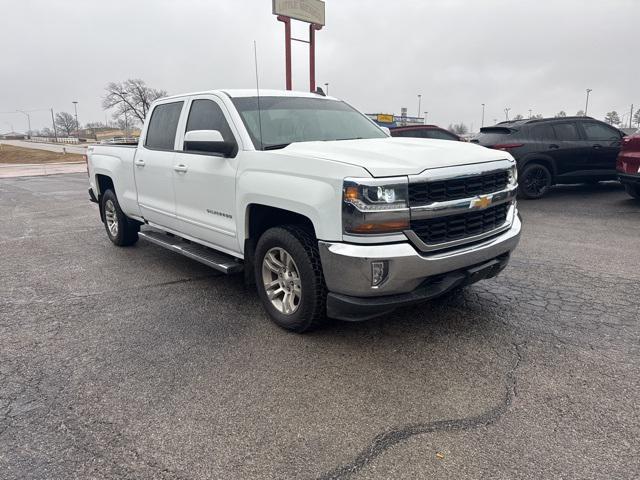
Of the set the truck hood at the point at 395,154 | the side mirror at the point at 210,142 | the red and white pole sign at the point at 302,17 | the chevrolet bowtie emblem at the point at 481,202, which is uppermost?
the red and white pole sign at the point at 302,17

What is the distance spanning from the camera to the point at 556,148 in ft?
32.6

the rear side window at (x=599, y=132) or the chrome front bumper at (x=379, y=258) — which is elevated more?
the rear side window at (x=599, y=132)

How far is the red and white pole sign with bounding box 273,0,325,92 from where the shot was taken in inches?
855

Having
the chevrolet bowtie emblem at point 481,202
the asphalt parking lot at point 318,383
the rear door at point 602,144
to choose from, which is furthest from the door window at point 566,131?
the chevrolet bowtie emblem at point 481,202

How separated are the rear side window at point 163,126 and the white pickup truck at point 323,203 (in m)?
0.03

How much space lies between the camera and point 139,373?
3.34 meters

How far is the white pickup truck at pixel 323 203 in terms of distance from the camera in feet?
10.5

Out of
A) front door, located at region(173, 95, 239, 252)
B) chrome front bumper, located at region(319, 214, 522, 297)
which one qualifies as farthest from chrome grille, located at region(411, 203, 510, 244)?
front door, located at region(173, 95, 239, 252)

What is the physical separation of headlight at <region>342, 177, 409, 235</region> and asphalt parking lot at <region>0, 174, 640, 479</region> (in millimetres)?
976

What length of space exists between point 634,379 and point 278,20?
73.0 ft

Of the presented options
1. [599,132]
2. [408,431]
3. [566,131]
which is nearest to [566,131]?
[566,131]

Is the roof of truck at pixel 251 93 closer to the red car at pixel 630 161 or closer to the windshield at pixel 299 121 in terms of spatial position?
the windshield at pixel 299 121

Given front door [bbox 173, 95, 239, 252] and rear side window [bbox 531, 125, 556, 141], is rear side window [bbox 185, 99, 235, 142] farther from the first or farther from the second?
rear side window [bbox 531, 125, 556, 141]

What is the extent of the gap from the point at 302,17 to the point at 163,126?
19295 mm
